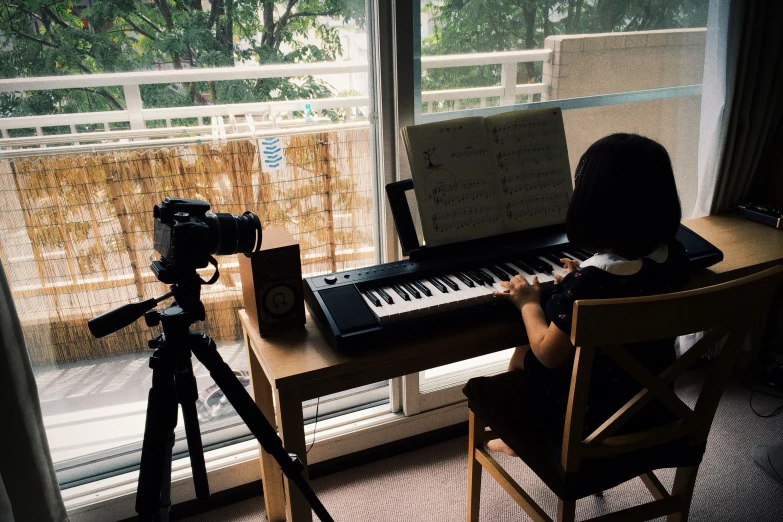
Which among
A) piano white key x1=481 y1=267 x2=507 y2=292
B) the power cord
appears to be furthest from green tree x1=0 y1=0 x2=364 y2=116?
the power cord

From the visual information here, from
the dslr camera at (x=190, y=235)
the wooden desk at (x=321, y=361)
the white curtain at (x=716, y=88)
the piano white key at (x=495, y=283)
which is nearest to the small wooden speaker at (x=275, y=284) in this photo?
the wooden desk at (x=321, y=361)

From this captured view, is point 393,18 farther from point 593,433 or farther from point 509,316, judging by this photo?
point 593,433

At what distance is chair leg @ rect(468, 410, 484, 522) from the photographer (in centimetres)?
166

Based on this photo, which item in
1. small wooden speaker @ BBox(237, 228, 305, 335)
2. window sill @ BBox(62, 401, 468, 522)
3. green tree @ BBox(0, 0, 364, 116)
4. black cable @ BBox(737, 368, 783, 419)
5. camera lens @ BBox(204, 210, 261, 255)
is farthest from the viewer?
black cable @ BBox(737, 368, 783, 419)

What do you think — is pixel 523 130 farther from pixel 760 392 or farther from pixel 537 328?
pixel 760 392

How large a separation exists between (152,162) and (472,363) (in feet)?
4.32

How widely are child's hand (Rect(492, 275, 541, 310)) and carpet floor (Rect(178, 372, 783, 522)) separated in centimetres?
78

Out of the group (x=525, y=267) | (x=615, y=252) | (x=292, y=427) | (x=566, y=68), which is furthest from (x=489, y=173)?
(x=292, y=427)

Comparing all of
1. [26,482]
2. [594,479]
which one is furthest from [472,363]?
[26,482]

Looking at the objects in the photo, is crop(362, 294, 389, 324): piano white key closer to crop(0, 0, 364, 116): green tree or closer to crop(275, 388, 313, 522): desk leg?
crop(275, 388, 313, 522): desk leg

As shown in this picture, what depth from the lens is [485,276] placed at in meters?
1.60

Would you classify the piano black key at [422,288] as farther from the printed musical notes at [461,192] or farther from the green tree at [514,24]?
the green tree at [514,24]

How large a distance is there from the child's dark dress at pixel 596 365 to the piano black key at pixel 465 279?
21 centimetres

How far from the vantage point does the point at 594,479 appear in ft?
4.40
